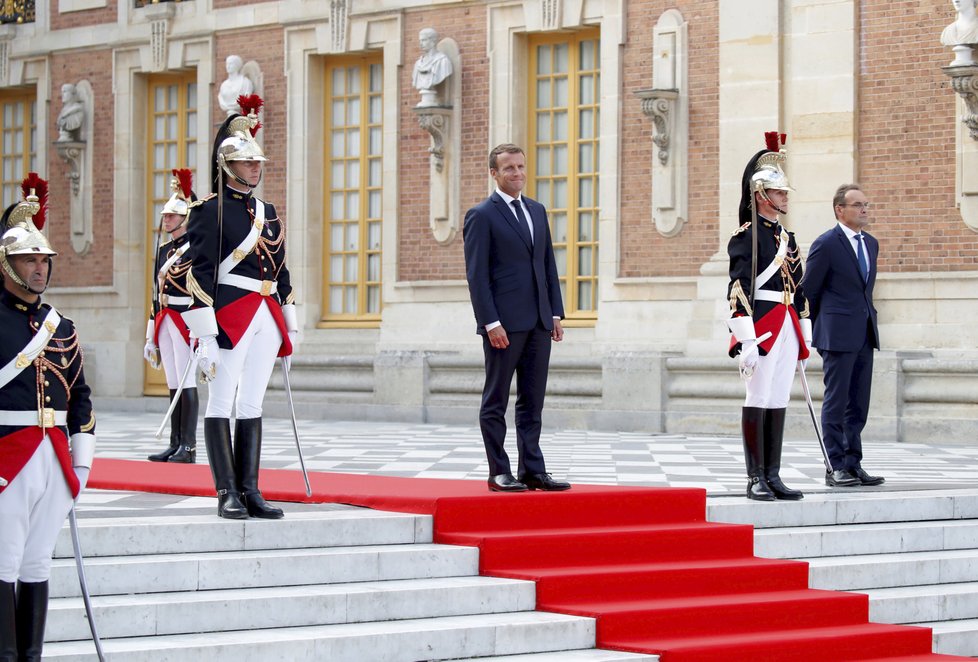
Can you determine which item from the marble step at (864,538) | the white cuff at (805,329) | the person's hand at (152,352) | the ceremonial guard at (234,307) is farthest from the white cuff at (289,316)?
the person's hand at (152,352)

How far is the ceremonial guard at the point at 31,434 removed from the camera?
631 centimetres

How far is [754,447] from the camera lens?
993 cm

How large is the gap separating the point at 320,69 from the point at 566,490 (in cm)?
1222

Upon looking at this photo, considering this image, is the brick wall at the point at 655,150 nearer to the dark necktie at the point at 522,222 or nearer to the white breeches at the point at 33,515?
the dark necktie at the point at 522,222

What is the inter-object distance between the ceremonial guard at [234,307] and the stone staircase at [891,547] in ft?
8.25

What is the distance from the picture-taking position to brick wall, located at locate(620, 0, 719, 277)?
1750 cm

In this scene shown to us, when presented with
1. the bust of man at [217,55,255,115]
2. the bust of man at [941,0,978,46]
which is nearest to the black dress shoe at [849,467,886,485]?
the bust of man at [941,0,978,46]

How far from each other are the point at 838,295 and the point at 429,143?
9147 millimetres

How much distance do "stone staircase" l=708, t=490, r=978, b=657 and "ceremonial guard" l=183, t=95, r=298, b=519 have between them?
2.51 m

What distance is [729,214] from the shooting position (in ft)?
56.7

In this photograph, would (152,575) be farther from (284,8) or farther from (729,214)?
(284,8)

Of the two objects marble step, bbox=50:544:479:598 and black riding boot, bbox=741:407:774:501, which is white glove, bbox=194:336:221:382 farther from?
black riding boot, bbox=741:407:774:501

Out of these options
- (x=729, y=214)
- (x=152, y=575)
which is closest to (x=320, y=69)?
(x=729, y=214)

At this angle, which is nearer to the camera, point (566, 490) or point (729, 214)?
point (566, 490)
